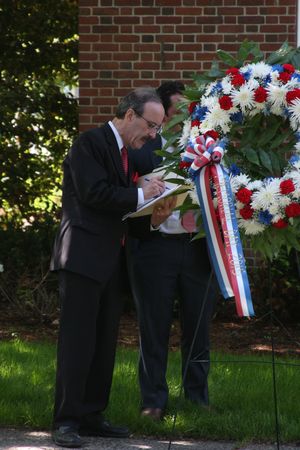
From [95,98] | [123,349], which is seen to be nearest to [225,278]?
[123,349]

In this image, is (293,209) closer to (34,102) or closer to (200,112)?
(200,112)

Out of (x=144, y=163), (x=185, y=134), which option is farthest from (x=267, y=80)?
(x=144, y=163)

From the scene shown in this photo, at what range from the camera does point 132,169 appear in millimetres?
5883

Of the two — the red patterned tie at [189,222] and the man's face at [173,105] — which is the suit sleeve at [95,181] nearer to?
the red patterned tie at [189,222]

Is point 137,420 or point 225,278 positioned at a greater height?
point 225,278

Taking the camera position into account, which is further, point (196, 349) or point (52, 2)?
point (52, 2)

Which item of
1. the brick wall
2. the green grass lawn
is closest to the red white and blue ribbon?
the green grass lawn

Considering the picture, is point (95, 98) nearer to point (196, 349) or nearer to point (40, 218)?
point (40, 218)

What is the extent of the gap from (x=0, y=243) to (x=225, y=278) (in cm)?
503

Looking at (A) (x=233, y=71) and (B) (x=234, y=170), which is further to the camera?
(A) (x=233, y=71)

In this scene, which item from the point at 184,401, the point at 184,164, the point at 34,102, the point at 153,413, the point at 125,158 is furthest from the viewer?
the point at 34,102

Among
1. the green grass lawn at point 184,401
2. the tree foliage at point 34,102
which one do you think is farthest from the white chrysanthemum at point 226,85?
the tree foliage at point 34,102

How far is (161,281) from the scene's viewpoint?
20.0 ft

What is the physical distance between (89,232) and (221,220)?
0.82 m
